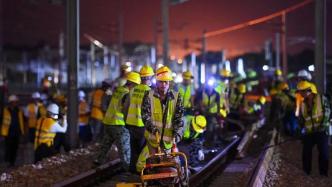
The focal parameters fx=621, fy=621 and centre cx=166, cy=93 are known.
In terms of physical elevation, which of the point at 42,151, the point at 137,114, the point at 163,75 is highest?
the point at 163,75

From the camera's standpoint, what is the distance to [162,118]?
348 inches

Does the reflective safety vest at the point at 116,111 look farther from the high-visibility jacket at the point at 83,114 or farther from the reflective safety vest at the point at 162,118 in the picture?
the high-visibility jacket at the point at 83,114

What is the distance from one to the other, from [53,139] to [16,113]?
358 cm

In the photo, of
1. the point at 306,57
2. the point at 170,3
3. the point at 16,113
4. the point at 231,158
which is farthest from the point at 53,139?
the point at 306,57

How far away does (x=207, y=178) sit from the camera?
1348 cm

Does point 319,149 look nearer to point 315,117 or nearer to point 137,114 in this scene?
point 315,117

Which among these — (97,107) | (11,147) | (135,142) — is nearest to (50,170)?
(135,142)


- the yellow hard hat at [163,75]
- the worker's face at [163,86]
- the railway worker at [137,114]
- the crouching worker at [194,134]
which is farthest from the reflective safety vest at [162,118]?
the crouching worker at [194,134]

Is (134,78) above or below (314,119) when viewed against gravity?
above

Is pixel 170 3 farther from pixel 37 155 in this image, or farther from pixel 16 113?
pixel 37 155

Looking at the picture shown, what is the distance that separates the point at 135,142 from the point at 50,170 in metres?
2.43

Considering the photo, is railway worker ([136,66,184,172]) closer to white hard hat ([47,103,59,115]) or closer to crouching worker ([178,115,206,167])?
crouching worker ([178,115,206,167])

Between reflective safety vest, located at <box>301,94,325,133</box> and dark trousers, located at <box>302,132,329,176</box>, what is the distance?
0.16 meters

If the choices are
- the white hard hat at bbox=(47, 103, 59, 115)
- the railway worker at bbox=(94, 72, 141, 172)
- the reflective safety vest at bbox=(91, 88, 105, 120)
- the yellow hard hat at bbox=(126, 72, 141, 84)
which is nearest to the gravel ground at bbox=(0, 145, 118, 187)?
the white hard hat at bbox=(47, 103, 59, 115)
